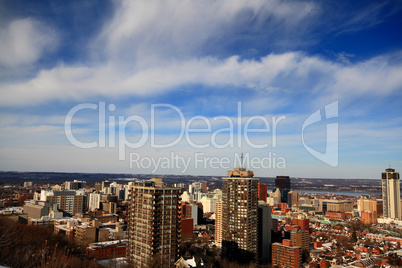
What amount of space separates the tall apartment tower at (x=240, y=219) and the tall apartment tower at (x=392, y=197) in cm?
2987

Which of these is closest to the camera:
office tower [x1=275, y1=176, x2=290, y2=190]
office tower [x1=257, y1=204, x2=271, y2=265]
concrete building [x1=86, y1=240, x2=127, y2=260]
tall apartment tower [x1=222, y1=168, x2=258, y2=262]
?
concrete building [x1=86, y1=240, x2=127, y2=260]

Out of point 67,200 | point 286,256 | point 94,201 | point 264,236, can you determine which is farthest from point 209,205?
point 286,256

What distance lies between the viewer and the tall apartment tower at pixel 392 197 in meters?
35.8

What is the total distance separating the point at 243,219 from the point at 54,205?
57.1 feet

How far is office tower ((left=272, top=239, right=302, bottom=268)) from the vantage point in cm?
1467

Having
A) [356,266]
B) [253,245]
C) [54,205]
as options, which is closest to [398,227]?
[356,266]

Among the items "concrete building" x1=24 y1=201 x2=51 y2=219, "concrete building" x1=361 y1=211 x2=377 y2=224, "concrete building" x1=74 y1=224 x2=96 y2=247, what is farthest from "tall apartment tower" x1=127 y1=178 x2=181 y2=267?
"concrete building" x1=361 y1=211 x2=377 y2=224

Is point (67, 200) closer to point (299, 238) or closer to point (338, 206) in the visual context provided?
point (299, 238)

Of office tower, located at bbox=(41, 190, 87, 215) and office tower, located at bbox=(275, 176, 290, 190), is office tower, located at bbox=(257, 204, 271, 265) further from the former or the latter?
office tower, located at bbox=(275, 176, 290, 190)

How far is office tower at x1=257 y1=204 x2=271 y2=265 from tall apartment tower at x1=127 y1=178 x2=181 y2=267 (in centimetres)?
720

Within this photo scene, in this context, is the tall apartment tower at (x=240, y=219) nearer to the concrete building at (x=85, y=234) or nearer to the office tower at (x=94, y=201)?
the concrete building at (x=85, y=234)

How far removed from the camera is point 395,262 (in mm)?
16078

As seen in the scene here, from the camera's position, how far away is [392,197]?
1422 inches

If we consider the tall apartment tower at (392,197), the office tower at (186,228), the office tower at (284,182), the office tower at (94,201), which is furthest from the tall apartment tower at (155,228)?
the office tower at (284,182)
